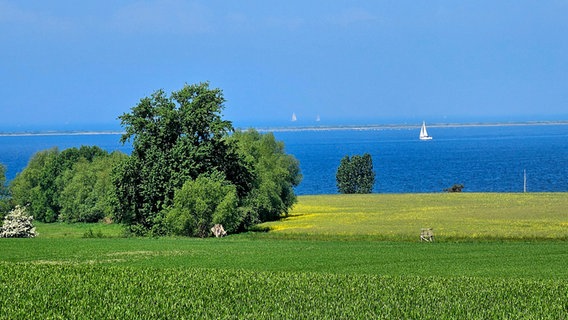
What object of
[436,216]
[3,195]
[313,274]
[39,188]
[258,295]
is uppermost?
[258,295]

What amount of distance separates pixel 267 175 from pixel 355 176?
56371mm

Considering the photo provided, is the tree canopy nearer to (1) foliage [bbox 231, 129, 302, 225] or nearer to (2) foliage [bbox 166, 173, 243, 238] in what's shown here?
(2) foliage [bbox 166, 173, 243, 238]

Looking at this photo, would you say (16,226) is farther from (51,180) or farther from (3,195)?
(51,180)

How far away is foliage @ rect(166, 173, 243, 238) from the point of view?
53.1 meters

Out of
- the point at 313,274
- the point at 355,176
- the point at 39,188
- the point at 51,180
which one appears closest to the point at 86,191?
the point at 51,180

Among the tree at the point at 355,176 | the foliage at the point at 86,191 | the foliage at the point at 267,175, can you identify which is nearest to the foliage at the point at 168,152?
the foliage at the point at 267,175

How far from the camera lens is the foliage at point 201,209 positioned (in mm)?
53094

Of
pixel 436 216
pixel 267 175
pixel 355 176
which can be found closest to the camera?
pixel 436 216

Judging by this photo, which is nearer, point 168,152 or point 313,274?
point 313,274

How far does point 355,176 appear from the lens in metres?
124

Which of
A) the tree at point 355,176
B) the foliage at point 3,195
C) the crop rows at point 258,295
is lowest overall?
the tree at point 355,176

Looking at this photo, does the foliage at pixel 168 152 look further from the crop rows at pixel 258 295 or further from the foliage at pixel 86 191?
the crop rows at pixel 258 295

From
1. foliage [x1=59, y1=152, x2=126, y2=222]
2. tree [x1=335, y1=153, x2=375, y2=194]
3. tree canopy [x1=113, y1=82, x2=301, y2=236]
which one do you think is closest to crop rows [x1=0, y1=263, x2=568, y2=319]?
tree canopy [x1=113, y1=82, x2=301, y2=236]

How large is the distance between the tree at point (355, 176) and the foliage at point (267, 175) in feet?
150
